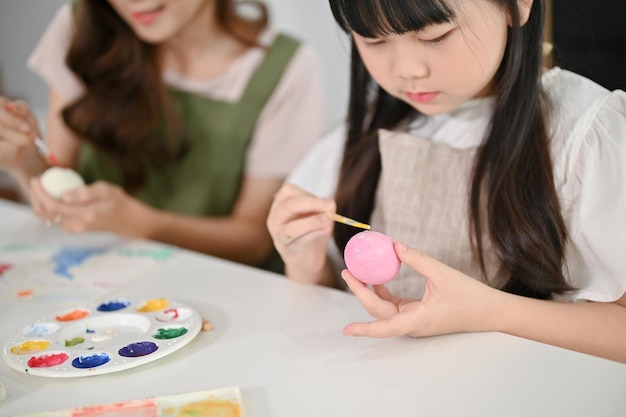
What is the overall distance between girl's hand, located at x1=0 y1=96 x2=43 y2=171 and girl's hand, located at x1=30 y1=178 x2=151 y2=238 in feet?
0.30

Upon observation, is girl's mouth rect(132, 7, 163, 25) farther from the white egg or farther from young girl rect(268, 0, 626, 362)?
young girl rect(268, 0, 626, 362)

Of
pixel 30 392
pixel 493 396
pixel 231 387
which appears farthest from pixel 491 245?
pixel 30 392

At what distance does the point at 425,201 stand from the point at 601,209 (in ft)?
0.78

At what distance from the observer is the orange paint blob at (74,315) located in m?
0.84

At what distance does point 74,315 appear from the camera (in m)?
0.84

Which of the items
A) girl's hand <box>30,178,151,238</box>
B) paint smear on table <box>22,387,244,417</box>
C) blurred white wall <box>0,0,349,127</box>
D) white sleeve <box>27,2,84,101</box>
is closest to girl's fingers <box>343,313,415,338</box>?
paint smear on table <box>22,387,244,417</box>

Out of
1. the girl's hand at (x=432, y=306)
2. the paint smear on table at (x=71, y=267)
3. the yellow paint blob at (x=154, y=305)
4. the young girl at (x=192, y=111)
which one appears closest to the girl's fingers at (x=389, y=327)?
the girl's hand at (x=432, y=306)

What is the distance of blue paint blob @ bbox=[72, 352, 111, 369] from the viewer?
72 cm

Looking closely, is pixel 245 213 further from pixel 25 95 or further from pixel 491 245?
pixel 25 95

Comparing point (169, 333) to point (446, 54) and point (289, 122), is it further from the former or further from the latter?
point (289, 122)

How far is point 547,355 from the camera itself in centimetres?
71

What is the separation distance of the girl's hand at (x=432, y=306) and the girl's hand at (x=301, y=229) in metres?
0.12

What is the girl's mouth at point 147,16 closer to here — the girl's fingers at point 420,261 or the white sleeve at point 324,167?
the white sleeve at point 324,167

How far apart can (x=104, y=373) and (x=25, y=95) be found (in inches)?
75.0
